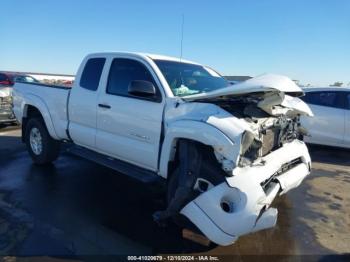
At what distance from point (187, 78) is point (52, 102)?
2.59m

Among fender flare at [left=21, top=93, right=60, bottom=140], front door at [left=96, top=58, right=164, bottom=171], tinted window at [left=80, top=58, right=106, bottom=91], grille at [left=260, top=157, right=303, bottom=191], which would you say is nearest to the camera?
grille at [left=260, top=157, right=303, bottom=191]

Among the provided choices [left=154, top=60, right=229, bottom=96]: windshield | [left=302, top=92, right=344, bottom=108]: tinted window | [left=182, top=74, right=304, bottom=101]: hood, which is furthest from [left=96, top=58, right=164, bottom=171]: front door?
[left=302, top=92, right=344, bottom=108]: tinted window

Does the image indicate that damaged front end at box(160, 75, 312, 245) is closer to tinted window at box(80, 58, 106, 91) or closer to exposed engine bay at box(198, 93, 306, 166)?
exposed engine bay at box(198, 93, 306, 166)

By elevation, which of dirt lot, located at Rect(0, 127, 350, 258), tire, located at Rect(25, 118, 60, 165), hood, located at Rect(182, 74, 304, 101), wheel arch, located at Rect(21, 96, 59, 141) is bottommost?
dirt lot, located at Rect(0, 127, 350, 258)

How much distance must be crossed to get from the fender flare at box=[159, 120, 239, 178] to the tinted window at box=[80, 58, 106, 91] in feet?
6.34

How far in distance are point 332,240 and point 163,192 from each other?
8.16ft

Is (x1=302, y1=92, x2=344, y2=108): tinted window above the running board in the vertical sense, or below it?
above

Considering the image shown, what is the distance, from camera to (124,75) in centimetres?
530

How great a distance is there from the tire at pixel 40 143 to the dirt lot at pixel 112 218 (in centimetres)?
20

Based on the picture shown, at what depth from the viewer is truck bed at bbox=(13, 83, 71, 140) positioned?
6.18m

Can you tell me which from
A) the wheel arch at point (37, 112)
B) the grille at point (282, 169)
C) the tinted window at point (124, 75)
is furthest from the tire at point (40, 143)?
the grille at point (282, 169)

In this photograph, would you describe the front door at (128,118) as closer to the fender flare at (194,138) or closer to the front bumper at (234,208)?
the fender flare at (194,138)

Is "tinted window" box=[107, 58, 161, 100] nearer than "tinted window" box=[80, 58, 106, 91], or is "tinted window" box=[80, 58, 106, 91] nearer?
"tinted window" box=[107, 58, 161, 100]

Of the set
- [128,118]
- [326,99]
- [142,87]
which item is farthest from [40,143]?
[326,99]
